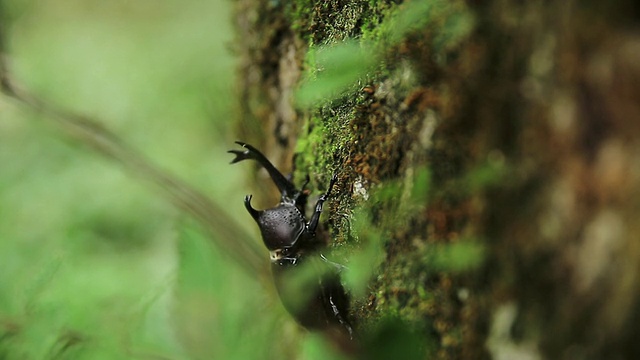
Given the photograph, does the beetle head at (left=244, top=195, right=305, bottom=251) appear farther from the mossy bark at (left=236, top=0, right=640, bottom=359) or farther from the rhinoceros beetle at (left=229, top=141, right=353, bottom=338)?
the mossy bark at (left=236, top=0, right=640, bottom=359)

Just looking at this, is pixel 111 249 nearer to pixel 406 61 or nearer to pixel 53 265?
pixel 53 265

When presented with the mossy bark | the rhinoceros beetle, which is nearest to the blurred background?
the rhinoceros beetle

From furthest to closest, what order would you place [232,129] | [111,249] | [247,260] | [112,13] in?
[112,13]
[111,249]
[232,129]
[247,260]

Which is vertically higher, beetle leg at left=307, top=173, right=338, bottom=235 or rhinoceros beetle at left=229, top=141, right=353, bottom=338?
beetle leg at left=307, top=173, right=338, bottom=235

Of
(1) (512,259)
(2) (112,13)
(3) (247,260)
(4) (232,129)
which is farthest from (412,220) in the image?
(2) (112,13)

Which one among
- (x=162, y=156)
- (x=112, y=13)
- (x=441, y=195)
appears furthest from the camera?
(x=112, y=13)

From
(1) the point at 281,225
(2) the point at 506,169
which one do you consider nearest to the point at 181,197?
(1) the point at 281,225

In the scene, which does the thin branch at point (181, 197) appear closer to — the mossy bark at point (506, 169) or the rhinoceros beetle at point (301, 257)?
the rhinoceros beetle at point (301, 257)

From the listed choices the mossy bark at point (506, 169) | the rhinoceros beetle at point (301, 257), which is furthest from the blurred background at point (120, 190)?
the mossy bark at point (506, 169)
